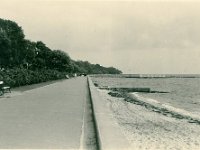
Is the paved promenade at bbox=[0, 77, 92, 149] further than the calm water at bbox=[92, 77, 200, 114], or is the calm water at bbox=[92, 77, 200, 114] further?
the calm water at bbox=[92, 77, 200, 114]

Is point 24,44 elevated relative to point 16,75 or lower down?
elevated

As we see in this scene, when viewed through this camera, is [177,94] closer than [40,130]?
No

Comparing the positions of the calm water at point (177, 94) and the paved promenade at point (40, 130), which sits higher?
the paved promenade at point (40, 130)

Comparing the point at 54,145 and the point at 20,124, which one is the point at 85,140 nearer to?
the point at 54,145

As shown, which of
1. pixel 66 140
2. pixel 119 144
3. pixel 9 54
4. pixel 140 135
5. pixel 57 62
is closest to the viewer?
pixel 119 144

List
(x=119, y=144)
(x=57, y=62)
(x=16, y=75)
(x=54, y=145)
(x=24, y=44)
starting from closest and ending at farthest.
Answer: (x=119, y=144) → (x=54, y=145) → (x=16, y=75) → (x=24, y=44) → (x=57, y=62)

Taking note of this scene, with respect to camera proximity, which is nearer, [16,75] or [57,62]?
[16,75]

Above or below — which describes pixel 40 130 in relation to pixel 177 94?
above

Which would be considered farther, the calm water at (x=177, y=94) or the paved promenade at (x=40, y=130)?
the calm water at (x=177, y=94)

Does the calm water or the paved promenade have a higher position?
the paved promenade

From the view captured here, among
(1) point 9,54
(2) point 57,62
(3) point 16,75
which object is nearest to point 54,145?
(3) point 16,75

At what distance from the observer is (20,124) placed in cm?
1134

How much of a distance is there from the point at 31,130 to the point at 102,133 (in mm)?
1976

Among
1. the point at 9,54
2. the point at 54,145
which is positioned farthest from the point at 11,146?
the point at 9,54
